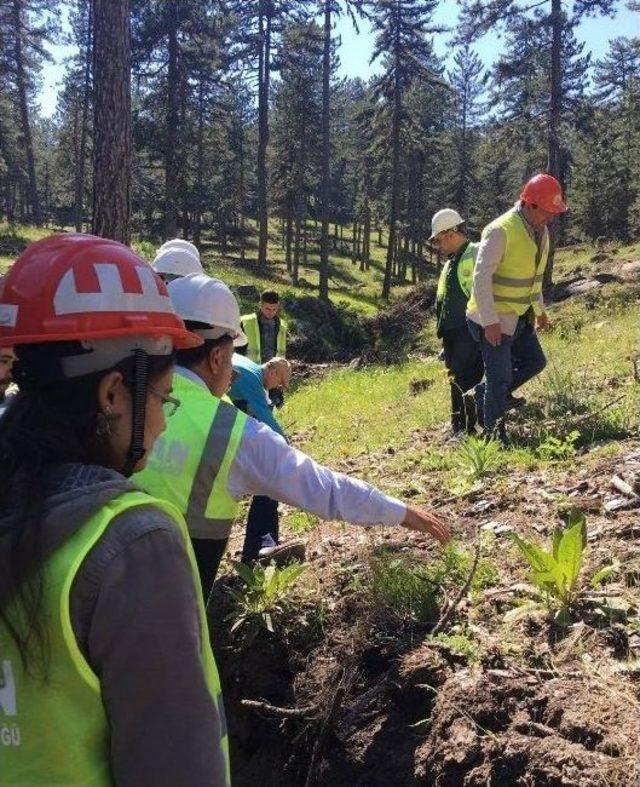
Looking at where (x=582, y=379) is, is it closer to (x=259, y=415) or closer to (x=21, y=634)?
(x=259, y=415)

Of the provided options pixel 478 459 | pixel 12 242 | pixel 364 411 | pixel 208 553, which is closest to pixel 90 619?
pixel 208 553

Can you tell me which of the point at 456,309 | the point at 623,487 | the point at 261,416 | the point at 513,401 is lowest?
the point at 623,487

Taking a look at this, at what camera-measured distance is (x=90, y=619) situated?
45.8 inches

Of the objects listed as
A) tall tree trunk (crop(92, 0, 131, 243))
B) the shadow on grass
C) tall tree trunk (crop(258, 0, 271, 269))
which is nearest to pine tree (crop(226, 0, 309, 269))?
tall tree trunk (crop(258, 0, 271, 269))

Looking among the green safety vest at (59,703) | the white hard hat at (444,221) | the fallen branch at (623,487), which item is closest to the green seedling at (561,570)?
the fallen branch at (623,487)

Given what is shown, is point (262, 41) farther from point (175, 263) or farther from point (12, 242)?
point (175, 263)

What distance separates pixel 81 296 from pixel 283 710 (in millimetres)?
2367

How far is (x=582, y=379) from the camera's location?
7406 mm

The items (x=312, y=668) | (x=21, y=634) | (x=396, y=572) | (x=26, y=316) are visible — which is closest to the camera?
(x=21, y=634)

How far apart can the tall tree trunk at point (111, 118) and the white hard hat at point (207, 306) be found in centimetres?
448

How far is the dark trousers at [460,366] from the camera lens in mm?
7062

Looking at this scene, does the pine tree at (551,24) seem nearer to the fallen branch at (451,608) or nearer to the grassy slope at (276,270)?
the grassy slope at (276,270)

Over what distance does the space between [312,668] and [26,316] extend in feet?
8.24

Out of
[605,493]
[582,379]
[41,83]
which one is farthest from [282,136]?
[605,493]
